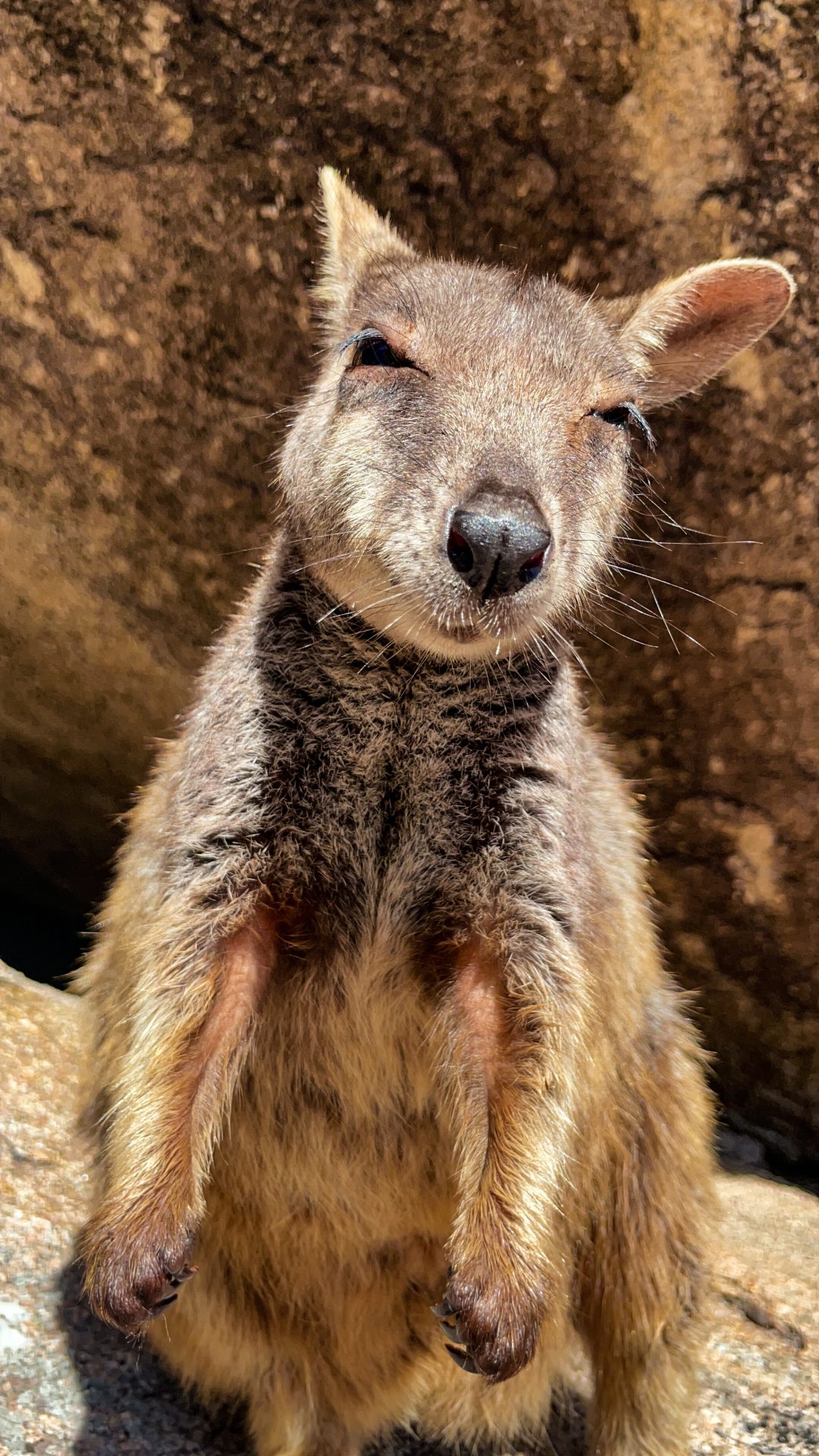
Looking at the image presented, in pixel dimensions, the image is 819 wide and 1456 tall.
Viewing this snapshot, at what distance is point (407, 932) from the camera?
9.41ft

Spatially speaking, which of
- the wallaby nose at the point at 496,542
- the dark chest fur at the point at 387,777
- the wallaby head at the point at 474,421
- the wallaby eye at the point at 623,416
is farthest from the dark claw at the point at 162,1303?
the wallaby eye at the point at 623,416

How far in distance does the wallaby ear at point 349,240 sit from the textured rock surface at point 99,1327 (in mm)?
2528

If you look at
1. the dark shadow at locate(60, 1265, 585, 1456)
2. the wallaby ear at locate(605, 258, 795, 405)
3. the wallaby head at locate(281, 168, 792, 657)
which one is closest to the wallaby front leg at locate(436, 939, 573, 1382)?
the wallaby head at locate(281, 168, 792, 657)

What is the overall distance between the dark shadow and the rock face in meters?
2.18

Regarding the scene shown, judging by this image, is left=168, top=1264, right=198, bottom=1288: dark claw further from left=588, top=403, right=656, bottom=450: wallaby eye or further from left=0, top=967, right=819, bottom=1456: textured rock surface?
left=588, top=403, right=656, bottom=450: wallaby eye

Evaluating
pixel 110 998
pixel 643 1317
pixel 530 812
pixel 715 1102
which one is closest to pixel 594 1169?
pixel 643 1317

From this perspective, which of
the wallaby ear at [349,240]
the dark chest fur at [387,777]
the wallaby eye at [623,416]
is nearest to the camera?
the dark chest fur at [387,777]

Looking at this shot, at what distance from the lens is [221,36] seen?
3.74 meters

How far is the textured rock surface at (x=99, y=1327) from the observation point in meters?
3.15

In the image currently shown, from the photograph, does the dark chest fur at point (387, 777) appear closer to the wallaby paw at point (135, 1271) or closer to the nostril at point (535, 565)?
the nostril at point (535, 565)

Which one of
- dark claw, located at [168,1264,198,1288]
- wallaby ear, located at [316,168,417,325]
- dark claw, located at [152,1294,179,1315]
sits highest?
wallaby ear, located at [316,168,417,325]

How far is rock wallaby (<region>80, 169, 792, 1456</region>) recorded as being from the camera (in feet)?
8.79

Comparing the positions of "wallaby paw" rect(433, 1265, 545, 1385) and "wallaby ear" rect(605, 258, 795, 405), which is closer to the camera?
"wallaby paw" rect(433, 1265, 545, 1385)

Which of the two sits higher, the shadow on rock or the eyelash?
the eyelash
